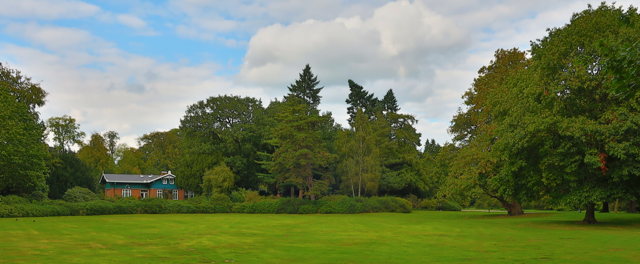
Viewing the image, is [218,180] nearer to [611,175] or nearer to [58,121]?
[58,121]

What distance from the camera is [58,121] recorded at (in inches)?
2425

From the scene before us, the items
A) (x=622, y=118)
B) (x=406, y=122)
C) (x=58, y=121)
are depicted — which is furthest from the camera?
(x=406, y=122)

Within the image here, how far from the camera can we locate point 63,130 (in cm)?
6272

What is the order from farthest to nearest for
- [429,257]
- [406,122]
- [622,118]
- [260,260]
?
[406,122] → [622,118] → [429,257] → [260,260]

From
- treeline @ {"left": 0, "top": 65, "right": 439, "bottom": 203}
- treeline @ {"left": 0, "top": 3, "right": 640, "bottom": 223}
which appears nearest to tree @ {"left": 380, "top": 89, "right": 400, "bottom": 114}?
treeline @ {"left": 0, "top": 3, "right": 640, "bottom": 223}

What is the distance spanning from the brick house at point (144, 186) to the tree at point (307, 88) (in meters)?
24.2

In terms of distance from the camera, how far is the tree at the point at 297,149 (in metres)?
50.0

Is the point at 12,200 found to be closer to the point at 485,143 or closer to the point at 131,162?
the point at 485,143

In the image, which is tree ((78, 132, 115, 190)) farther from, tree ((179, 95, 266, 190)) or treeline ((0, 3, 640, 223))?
tree ((179, 95, 266, 190))

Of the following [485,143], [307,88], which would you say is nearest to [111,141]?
[307,88]

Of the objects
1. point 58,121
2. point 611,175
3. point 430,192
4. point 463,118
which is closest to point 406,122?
point 430,192

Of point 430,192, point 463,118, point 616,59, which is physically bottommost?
point 430,192

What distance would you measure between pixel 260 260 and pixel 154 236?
8843 millimetres

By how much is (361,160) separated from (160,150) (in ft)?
188
